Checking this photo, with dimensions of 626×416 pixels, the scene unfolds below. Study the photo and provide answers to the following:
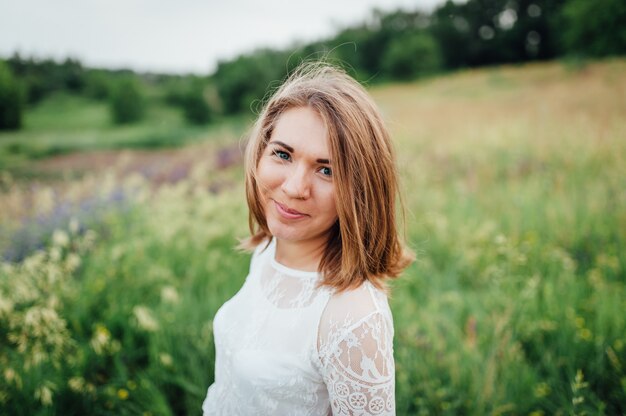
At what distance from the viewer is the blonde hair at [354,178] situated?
1.08 meters

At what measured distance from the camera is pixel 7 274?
102 inches

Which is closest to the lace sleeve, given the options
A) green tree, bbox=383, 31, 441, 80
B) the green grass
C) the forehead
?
the forehead

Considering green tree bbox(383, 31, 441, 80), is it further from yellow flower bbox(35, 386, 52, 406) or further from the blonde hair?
yellow flower bbox(35, 386, 52, 406)

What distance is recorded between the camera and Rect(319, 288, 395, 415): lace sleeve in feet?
3.17

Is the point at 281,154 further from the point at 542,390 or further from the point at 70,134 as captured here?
the point at 70,134

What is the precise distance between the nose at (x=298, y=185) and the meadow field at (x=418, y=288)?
1.69ft

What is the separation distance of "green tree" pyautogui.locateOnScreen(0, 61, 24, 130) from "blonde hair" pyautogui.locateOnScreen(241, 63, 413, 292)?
710 centimetres

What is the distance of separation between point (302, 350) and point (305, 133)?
2.16 ft

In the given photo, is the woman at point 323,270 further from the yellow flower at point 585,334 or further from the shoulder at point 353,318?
the yellow flower at point 585,334

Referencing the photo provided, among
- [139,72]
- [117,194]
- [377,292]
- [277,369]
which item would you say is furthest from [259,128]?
[139,72]

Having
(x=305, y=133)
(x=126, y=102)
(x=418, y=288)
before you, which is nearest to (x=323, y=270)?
(x=305, y=133)

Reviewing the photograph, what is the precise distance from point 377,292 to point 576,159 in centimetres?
539

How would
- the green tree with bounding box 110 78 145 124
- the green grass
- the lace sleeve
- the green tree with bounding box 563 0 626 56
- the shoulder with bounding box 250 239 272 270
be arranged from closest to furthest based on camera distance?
the lace sleeve → the shoulder with bounding box 250 239 272 270 → the green grass → the green tree with bounding box 563 0 626 56 → the green tree with bounding box 110 78 145 124

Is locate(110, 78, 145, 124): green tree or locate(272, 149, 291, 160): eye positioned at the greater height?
locate(110, 78, 145, 124): green tree
